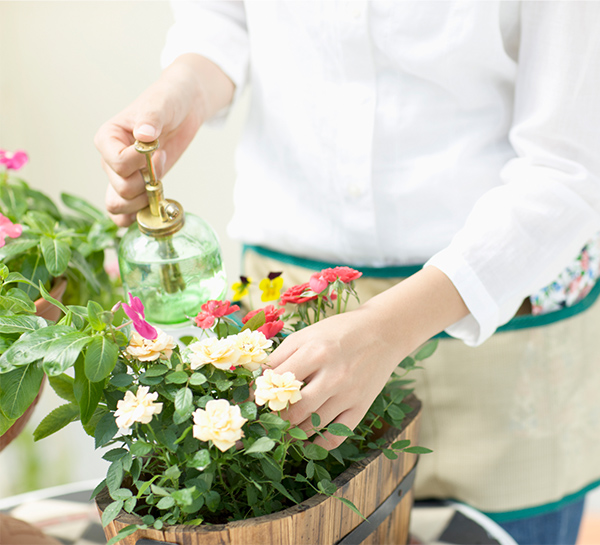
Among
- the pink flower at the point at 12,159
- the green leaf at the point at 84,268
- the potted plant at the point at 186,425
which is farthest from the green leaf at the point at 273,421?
the pink flower at the point at 12,159

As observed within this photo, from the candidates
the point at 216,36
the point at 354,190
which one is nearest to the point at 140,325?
the point at 354,190

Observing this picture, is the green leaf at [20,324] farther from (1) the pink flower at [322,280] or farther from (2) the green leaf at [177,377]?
(1) the pink flower at [322,280]

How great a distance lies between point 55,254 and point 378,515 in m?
0.38

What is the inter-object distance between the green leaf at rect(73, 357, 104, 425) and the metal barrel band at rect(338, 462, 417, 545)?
0.21 m

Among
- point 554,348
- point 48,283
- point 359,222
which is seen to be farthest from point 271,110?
point 554,348

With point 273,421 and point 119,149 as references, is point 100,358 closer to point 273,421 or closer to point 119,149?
point 273,421

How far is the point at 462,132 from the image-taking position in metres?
0.64

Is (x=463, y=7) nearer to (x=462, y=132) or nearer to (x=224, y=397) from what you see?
(x=462, y=132)

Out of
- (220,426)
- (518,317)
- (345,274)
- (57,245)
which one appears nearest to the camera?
(220,426)

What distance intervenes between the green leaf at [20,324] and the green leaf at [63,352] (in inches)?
1.5

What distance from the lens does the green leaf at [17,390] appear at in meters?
0.40

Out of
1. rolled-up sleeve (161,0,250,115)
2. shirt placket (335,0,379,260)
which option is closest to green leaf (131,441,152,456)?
shirt placket (335,0,379,260)

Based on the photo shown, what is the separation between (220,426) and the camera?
0.36m

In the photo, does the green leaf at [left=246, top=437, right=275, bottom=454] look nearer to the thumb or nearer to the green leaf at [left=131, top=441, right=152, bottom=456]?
the green leaf at [left=131, top=441, right=152, bottom=456]
